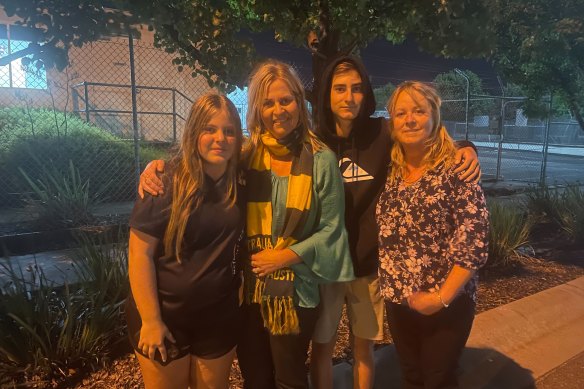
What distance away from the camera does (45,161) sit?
7.89m

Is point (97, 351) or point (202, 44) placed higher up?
point (202, 44)

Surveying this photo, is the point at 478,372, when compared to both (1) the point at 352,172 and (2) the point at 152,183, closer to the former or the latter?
(1) the point at 352,172

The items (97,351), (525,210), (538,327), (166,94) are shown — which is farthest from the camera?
(166,94)

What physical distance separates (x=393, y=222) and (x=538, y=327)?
2.36 meters

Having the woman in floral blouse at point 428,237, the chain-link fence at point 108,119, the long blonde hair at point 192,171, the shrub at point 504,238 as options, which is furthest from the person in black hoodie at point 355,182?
the shrub at point 504,238

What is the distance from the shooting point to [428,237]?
6.92ft

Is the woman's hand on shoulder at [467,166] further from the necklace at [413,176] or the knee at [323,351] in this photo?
the knee at [323,351]

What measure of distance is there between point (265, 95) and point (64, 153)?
6957 millimetres

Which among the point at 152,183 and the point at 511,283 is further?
the point at 511,283

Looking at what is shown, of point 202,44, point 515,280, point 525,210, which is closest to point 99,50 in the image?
point 202,44

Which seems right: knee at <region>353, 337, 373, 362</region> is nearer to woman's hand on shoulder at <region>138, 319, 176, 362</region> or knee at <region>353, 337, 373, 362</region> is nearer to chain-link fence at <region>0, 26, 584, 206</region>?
woman's hand on shoulder at <region>138, 319, 176, 362</region>

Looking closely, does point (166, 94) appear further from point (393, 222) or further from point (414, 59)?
point (393, 222)

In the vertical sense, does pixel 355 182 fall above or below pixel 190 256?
above

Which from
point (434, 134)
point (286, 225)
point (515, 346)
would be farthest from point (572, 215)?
point (286, 225)
